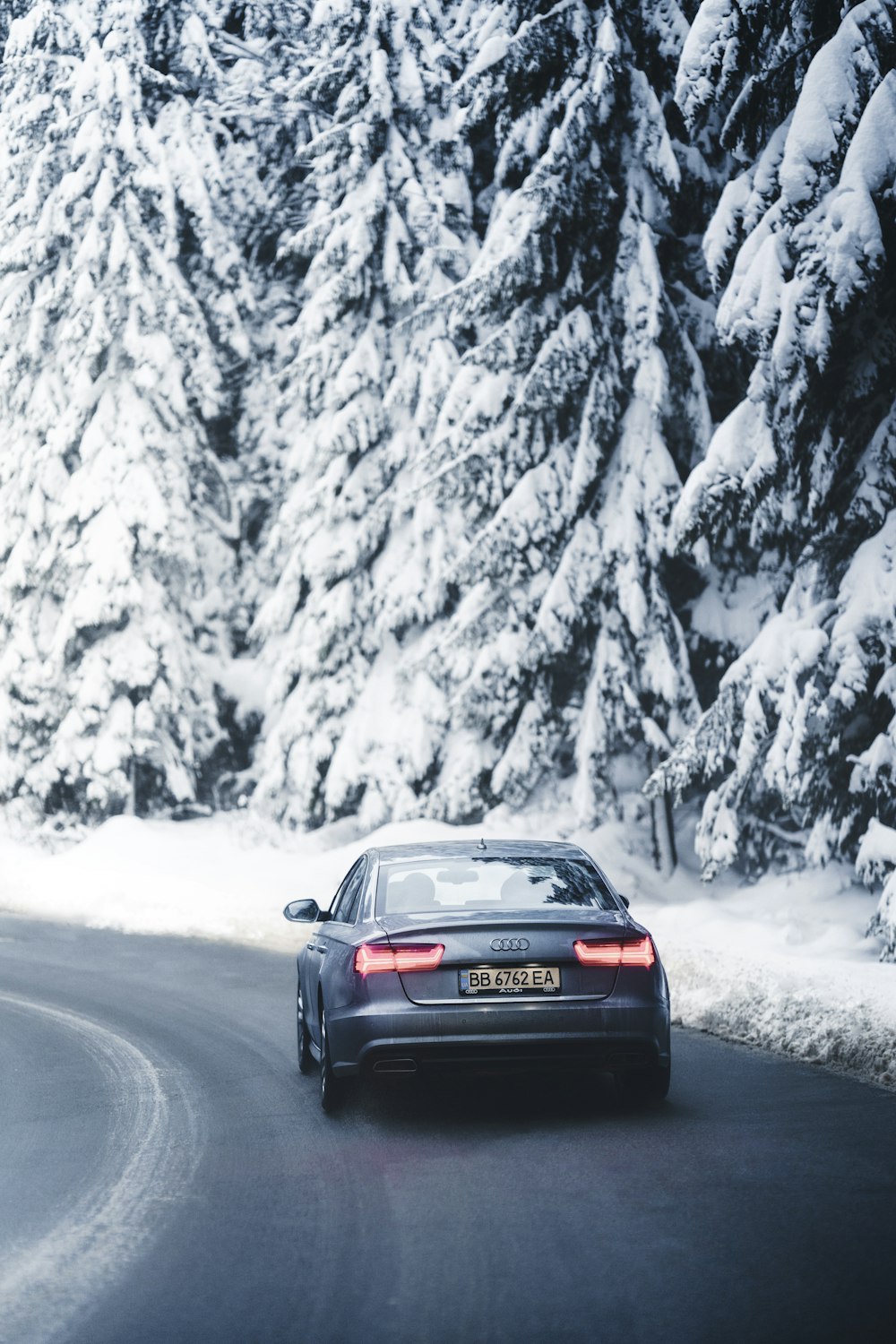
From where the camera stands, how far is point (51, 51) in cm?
3288

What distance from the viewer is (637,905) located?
18172 mm

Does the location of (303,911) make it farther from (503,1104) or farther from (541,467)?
(541,467)

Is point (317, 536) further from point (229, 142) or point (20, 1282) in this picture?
point (20, 1282)

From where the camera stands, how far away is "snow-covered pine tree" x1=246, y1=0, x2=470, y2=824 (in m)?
25.3

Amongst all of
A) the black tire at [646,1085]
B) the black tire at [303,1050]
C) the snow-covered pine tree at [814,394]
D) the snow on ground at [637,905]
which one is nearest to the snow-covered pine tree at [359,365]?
the snow on ground at [637,905]

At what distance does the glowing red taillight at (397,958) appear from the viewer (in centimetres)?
729

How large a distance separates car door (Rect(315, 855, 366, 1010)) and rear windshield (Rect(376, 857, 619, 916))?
333 millimetres

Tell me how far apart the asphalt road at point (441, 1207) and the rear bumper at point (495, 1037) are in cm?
37

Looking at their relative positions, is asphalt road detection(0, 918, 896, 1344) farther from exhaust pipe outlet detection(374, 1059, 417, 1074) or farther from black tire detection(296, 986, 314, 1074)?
exhaust pipe outlet detection(374, 1059, 417, 1074)

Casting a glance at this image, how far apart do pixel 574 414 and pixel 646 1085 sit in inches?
562

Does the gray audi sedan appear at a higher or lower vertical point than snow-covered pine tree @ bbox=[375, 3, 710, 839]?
lower

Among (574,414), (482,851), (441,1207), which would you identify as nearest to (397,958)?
(482,851)

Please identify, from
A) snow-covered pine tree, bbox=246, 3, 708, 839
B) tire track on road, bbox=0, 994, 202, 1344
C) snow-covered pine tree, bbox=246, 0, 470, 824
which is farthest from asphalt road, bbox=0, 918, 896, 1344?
snow-covered pine tree, bbox=246, 0, 470, 824

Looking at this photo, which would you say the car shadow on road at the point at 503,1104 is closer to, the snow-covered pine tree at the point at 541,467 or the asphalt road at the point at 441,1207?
the asphalt road at the point at 441,1207
